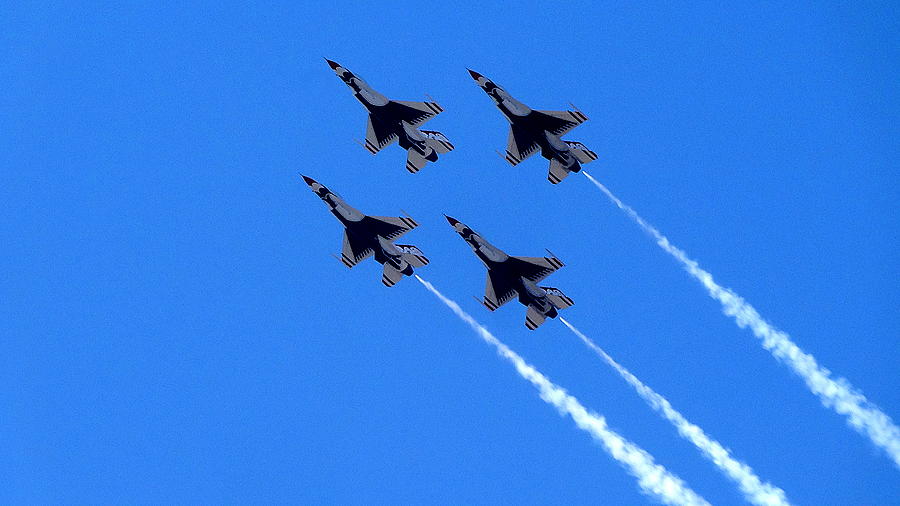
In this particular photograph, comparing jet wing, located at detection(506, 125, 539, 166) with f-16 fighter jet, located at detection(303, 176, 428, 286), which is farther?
jet wing, located at detection(506, 125, 539, 166)

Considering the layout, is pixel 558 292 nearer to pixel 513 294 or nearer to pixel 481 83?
pixel 513 294

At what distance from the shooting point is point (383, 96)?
101 m

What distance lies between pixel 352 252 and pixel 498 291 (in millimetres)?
9778

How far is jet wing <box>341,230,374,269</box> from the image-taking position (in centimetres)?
9981

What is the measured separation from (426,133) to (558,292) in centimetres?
1313

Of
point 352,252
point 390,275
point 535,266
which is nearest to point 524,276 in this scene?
point 535,266

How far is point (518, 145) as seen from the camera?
99625 millimetres

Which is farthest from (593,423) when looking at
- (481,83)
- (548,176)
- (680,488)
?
(481,83)

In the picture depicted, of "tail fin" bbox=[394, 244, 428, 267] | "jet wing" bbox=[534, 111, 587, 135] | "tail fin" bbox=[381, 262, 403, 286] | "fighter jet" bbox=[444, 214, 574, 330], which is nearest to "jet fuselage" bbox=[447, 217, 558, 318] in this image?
"fighter jet" bbox=[444, 214, 574, 330]

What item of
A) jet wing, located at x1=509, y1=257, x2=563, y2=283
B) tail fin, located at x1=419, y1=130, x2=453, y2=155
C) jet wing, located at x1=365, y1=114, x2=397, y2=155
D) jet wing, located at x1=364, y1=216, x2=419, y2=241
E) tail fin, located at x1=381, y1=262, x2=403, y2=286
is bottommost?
tail fin, located at x1=381, y1=262, x2=403, y2=286

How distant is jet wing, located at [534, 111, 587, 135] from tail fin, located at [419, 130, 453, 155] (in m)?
6.15

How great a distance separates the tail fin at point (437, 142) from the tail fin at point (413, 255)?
254 inches

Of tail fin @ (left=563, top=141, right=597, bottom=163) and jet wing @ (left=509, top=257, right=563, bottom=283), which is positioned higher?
tail fin @ (left=563, top=141, right=597, bottom=163)

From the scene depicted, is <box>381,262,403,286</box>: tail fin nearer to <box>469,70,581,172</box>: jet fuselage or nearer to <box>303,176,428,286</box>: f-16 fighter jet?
<box>303,176,428,286</box>: f-16 fighter jet
